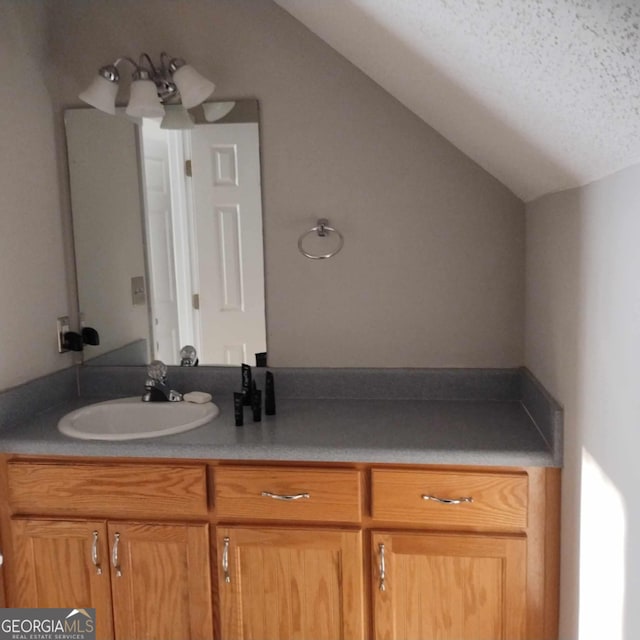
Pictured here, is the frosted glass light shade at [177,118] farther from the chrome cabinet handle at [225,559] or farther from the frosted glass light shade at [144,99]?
the chrome cabinet handle at [225,559]

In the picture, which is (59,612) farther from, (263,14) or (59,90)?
(263,14)

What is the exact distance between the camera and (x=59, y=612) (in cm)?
193

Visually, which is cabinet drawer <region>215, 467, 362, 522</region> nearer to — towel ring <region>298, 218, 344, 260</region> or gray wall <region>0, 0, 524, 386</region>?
gray wall <region>0, 0, 524, 386</region>

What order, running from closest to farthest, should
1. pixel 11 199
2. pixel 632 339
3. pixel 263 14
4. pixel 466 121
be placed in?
pixel 632 339, pixel 466 121, pixel 11 199, pixel 263 14

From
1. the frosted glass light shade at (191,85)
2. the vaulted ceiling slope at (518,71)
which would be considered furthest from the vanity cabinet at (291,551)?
the frosted glass light shade at (191,85)

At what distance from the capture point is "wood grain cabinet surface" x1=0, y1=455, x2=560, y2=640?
1742 mm

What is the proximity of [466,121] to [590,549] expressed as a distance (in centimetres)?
111

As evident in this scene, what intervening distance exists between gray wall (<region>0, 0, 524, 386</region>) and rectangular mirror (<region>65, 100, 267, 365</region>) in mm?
77

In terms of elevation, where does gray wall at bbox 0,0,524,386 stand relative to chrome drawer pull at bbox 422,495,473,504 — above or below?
above

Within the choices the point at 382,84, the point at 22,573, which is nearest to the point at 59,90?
the point at 382,84

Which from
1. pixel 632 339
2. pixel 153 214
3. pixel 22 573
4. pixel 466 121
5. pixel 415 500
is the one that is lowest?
pixel 22 573

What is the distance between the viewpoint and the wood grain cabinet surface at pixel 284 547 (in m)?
1.74

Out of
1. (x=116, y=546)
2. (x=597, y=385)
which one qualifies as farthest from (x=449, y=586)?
(x=116, y=546)

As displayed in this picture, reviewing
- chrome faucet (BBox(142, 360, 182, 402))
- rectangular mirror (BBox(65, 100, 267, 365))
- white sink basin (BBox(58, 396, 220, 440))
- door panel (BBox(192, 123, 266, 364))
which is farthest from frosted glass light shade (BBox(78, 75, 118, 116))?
white sink basin (BBox(58, 396, 220, 440))
